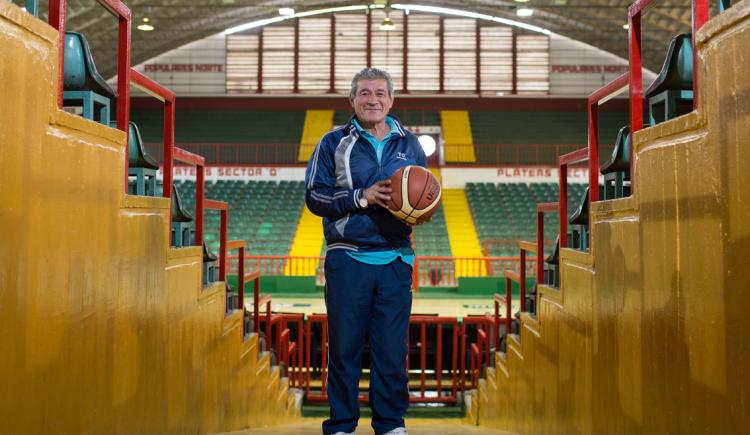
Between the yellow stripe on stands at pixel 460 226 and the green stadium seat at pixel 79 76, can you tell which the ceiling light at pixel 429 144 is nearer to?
the yellow stripe on stands at pixel 460 226

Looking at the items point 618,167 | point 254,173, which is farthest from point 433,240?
point 618,167

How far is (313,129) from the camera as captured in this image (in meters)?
25.5

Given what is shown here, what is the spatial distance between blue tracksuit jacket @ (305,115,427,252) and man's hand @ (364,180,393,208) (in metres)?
0.05

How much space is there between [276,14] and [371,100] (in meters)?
22.6

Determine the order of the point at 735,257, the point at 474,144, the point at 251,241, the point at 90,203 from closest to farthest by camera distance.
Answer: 1. the point at 735,257
2. the point at 90,203
3. the point at 251,241
4. the point at 474,144

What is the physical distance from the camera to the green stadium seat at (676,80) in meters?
2.64

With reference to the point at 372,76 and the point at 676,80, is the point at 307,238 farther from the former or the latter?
the point at 676,80

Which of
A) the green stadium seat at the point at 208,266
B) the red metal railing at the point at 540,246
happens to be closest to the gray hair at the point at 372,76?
the green stadium seat at the point at 208,266

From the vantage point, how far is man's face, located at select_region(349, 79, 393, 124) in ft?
9.74

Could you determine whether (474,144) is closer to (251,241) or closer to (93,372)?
(251,241)

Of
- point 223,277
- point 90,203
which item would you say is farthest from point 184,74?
point 90,203

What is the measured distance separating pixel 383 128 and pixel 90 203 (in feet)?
4.22

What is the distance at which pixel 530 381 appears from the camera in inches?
174

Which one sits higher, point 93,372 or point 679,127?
point 679,127
